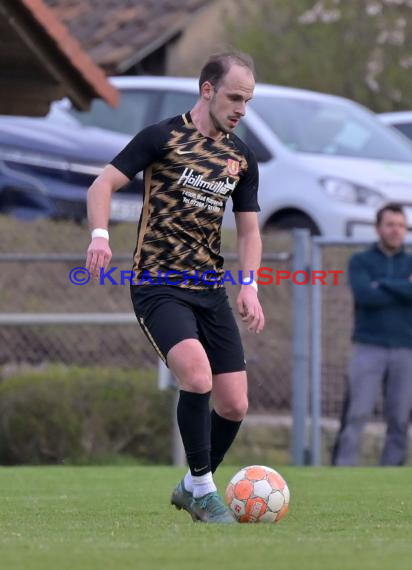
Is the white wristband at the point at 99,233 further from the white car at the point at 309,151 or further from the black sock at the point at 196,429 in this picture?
the white car at the point at 309,151

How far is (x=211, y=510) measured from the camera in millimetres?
6789

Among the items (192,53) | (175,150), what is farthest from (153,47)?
(175,150)

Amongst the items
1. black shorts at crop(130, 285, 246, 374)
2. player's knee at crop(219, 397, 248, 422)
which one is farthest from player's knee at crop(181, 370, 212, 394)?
player's knee at crop(219, 397, 248, 422)

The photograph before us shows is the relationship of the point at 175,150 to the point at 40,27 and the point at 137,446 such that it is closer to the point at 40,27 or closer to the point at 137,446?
the point at 40,27

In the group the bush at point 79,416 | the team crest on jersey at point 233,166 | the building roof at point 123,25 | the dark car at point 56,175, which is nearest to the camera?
the team crest on jersey at point 233,166

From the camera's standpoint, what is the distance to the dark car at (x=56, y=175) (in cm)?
1528

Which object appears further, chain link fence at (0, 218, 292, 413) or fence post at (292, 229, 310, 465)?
chain link fence at (0, 218, 292, 413)

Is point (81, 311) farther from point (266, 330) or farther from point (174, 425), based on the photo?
point (266, 330)

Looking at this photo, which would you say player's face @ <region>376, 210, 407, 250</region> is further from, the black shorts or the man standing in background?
the black shorts

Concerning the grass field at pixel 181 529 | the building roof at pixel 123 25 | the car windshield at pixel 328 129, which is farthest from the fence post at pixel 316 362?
the building roof at pixel 123 25

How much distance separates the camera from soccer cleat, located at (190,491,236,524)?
266 inches

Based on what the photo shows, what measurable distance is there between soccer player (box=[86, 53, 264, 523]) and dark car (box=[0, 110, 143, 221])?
813cm

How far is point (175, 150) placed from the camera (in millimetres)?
7012

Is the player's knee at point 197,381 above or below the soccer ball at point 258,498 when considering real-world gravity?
above
